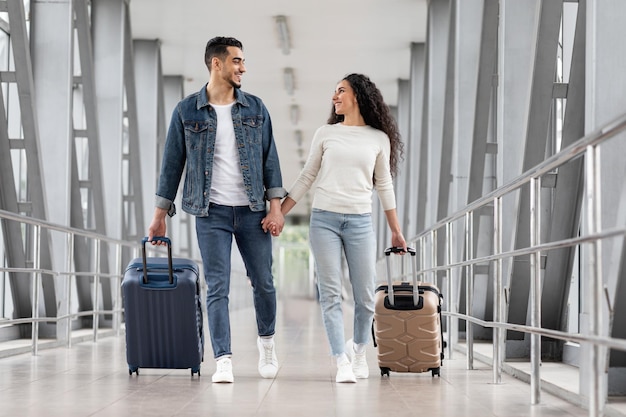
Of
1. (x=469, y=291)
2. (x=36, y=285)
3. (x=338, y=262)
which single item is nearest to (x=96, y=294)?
(x=36, y=285)

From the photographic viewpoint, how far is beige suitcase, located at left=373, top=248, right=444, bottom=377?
4.52 meters

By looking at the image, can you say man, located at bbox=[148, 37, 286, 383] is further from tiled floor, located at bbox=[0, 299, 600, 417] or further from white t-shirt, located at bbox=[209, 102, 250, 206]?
tiled floor, located at bbox=[0, 299, 600, 417]

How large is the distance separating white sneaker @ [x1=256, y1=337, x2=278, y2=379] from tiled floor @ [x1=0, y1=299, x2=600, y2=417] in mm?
68

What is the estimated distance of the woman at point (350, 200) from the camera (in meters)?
4.29

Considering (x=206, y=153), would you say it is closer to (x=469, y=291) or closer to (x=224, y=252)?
(x=224, y=252)

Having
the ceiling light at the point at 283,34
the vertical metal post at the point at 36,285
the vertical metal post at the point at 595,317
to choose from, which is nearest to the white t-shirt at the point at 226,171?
the vertical metal post at the point at 595,317

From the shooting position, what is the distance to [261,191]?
428 centimetres

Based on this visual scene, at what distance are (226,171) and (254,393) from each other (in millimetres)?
1015

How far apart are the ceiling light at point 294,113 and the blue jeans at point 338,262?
1351cm

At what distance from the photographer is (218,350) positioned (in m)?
4.23

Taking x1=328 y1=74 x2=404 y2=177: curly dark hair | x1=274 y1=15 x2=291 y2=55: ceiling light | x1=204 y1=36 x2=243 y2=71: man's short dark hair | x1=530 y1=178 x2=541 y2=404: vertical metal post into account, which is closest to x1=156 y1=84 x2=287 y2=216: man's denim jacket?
x1=204 y1=36 x2=243 y2=71: man's short dark hair

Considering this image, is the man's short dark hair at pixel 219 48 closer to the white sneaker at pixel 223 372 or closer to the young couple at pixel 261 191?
the young couple at pixel 261 191

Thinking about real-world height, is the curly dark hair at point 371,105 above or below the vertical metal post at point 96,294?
above

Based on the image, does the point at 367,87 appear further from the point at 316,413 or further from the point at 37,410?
the point at 37,410
